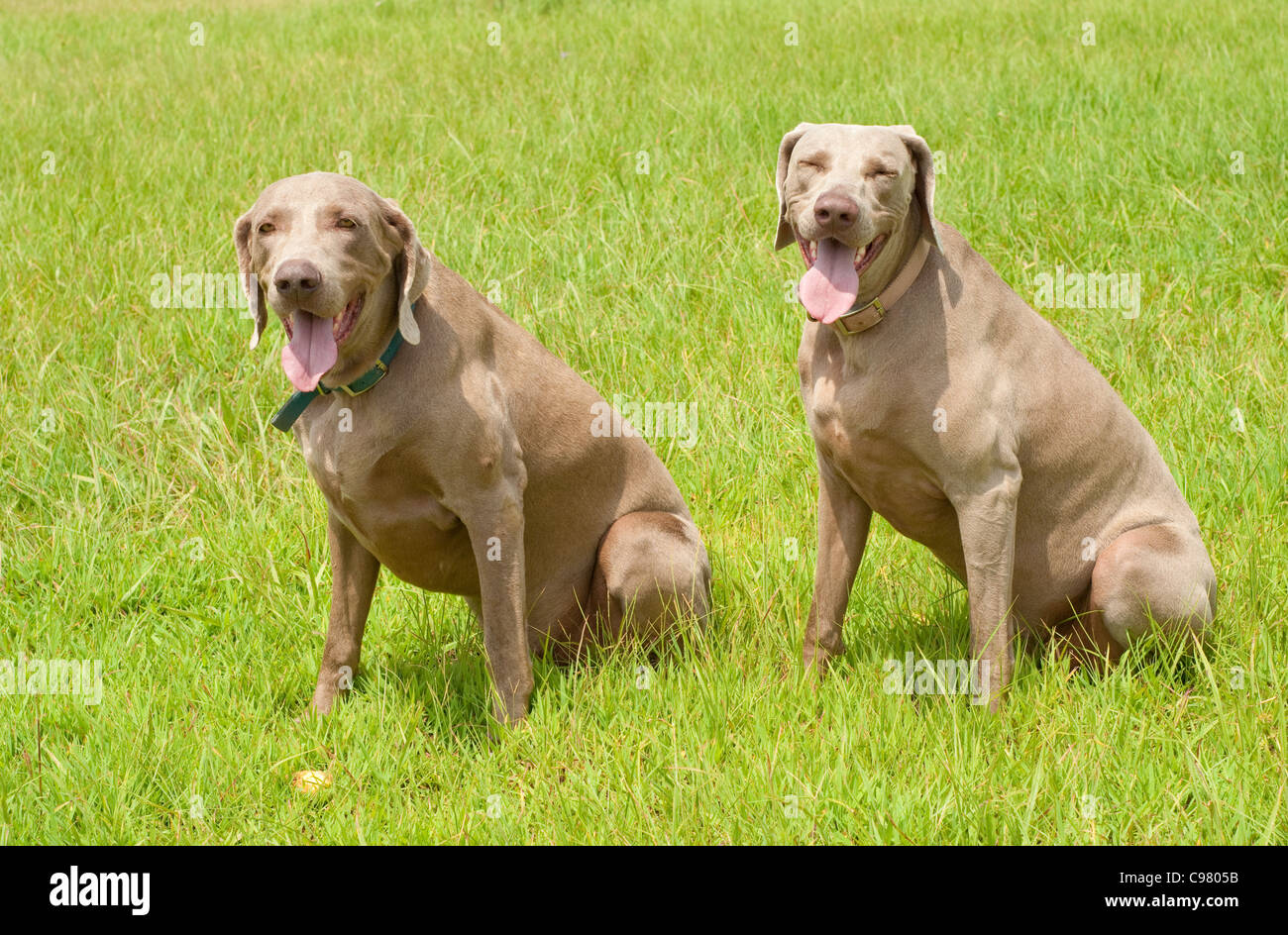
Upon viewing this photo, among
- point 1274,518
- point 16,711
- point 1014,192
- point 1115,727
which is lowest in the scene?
point 16,711

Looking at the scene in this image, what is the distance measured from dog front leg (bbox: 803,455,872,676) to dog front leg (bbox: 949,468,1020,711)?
395 millimetres

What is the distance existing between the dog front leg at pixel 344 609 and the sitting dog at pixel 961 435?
4.53ft

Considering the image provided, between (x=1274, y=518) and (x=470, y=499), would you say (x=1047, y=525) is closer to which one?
(x=1274, y=518)

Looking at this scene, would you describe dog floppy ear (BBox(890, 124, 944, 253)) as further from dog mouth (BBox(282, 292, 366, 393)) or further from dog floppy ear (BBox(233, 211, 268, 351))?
dog floppy ear (BBox(233, 211, 268, 351))

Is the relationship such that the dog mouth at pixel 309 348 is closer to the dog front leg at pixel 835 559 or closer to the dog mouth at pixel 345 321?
the dog mouth at pixel 345 321

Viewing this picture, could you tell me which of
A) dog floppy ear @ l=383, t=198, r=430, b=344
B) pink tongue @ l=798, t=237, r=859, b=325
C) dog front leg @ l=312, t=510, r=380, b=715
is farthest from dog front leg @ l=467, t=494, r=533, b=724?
pink tongue @ l=798, t=237, r=859, b=325

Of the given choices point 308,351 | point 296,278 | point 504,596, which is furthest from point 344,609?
point 296,278

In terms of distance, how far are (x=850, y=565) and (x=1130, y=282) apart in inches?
114

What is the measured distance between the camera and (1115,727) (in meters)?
3.13

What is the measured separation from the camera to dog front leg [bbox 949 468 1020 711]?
11.0 feet

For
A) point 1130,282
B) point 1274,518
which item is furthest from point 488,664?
point 1130,282

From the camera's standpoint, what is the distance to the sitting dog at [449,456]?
3.17 meters

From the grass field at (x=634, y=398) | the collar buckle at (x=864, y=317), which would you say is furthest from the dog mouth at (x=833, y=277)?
the grass field at (x=634, y=398)

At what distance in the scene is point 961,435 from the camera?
10.9 feet
